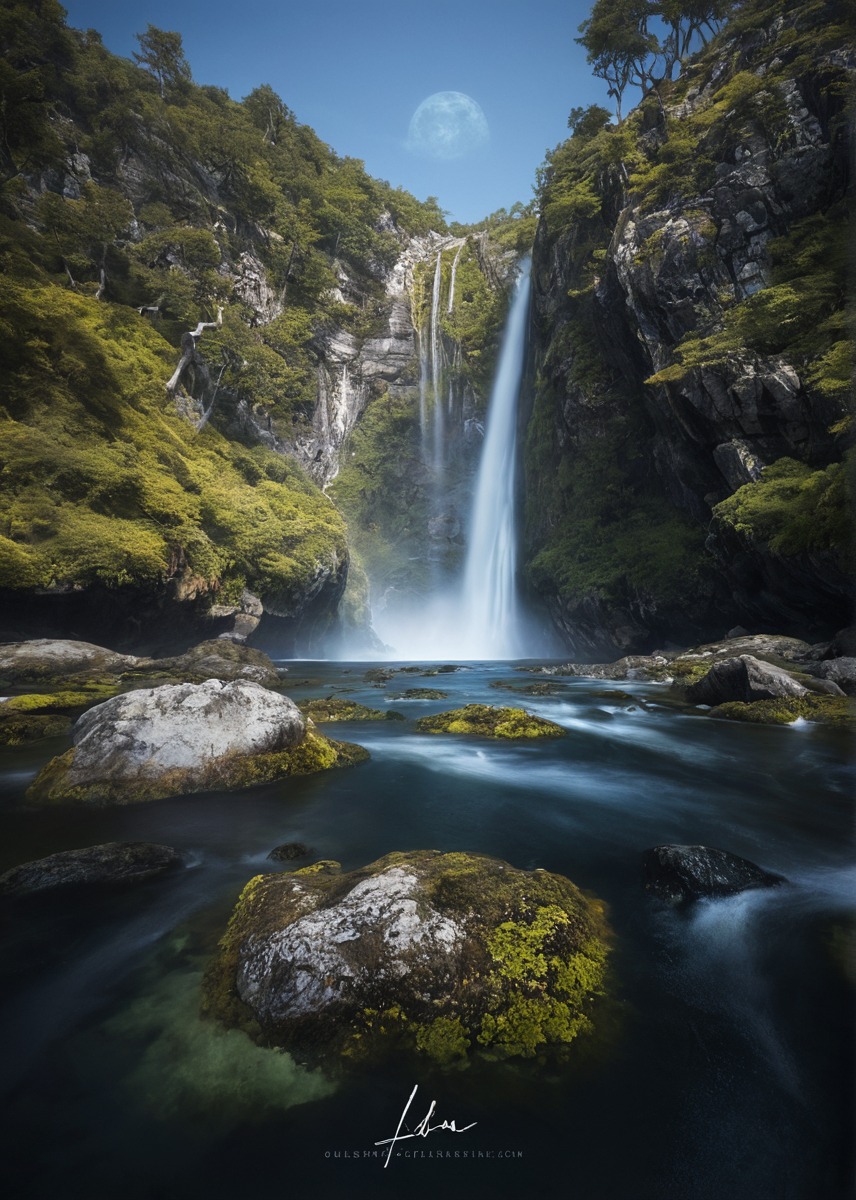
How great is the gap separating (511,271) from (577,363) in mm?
28897

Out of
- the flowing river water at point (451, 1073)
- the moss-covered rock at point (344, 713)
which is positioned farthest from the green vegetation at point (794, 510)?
the moss-covered rock at point (344, 713)

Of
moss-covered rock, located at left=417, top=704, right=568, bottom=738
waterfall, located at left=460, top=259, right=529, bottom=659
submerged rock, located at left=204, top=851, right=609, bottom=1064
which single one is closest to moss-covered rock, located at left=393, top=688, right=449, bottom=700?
moss-covered rock, located at left=417, top=704, right=568, bottom=738

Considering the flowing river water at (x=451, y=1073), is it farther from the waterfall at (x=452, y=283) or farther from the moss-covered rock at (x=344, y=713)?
the waterfall at (x=452, y=283)

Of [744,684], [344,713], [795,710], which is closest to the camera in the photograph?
[795,710]

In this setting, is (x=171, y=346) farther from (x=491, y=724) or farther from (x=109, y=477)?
(x=491, y=724)

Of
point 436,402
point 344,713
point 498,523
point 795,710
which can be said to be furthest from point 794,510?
point 436,402

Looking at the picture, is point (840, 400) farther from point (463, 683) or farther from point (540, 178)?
point (540, 178)

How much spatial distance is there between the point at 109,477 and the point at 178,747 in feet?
52.2

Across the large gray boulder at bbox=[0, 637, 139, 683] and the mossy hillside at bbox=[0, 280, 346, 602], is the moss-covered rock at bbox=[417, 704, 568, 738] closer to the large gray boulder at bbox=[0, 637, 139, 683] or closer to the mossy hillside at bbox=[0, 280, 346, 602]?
the large gray boulder at bbox=[0, 637, 139, 683]

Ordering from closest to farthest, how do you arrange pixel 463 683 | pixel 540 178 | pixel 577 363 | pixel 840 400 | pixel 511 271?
1. pixel 840 400
2. pixel 463 683
3. pixel 577 363
4. pixel 540 178
5. pixel 511 271

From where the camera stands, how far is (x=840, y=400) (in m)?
15.1

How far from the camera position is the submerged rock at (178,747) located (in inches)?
237

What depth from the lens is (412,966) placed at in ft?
8.92

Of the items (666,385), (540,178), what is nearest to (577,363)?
(666,385)
